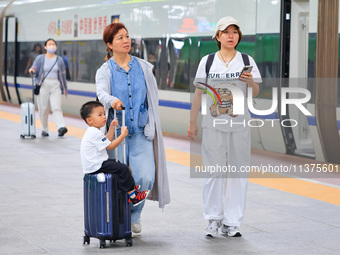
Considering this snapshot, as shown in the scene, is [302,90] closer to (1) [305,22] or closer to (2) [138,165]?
(1) [305,22]

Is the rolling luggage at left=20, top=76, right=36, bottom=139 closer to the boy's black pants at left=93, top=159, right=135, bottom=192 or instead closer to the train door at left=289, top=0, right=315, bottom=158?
the train door at left=289, top=0, right=315, bottom=158

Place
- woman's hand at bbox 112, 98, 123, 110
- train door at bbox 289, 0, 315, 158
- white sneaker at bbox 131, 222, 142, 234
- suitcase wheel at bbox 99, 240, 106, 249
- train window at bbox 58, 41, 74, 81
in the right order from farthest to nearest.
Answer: train window at bbox 58, 41, 74, 81, train door at bbox 289, 0, 315, 158, white sneaker at bbox 131, 222, 142, 234, suitcase wheel at bbox 99, 240, 106, 249, woman's hand at bbox 112, 98, 123, 110

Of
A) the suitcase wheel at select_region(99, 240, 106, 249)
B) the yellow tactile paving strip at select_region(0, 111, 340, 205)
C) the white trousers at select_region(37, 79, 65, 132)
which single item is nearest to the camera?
the suitcase wheel at select_region(99, 240, 106, 249)

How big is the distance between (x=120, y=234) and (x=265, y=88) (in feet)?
18.3

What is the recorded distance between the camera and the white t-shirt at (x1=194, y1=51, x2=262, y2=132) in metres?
5.88

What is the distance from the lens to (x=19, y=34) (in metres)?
20.7

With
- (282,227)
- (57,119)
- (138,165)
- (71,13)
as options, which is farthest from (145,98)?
(71,13)

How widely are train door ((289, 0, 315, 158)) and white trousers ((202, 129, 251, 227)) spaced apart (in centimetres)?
437

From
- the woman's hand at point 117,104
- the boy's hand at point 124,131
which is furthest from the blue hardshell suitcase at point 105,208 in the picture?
the woman's hand at point 117,104

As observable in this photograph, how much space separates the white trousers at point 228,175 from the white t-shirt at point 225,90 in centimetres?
7

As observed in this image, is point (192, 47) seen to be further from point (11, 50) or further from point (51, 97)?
point (11, 50)

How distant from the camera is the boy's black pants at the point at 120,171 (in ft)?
18.3

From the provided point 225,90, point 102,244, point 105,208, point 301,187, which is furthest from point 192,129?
point 301,187

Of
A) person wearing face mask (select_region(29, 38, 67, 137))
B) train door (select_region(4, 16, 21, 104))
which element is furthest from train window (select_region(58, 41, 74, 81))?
person wearing face mask (select_region(29, 38, 67, 137))
